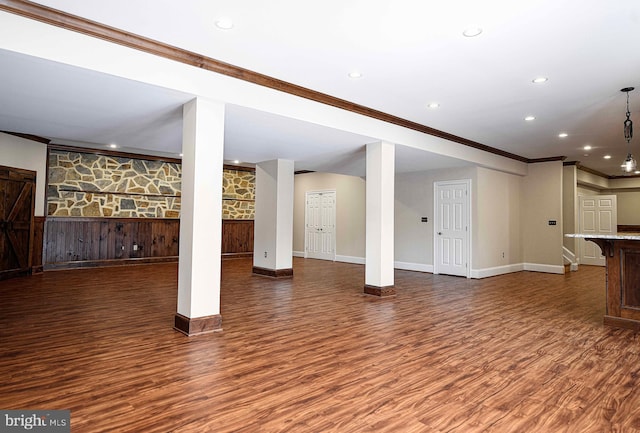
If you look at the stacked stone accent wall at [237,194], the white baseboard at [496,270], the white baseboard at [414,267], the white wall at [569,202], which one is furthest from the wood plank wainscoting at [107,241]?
the white wall at [569,202]

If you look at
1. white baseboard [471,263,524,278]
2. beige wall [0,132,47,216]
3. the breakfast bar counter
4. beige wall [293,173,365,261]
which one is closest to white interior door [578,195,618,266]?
white baseboard [471,263,524,278]

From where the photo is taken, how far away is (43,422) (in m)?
2.09

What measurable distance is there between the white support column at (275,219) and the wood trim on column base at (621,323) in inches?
202

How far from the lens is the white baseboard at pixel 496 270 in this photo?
26.6 feet

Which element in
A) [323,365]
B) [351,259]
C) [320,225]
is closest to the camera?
[323,365]

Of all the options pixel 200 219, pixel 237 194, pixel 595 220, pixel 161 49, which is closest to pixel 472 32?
pixel 161 49

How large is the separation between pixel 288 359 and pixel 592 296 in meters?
5.50

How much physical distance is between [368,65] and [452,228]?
18.2 feet

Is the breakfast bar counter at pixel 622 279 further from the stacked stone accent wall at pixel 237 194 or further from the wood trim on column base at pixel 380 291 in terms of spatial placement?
the stacked stone accent wall at pixel 237 194

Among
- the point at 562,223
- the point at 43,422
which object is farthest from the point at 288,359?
the point at 562,223

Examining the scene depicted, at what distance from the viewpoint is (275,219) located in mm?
7586

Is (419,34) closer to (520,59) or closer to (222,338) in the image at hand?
(520,59)

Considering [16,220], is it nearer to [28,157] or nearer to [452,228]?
[28,157]

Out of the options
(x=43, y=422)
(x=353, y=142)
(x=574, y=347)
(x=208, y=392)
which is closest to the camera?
(x=43, y=422)
